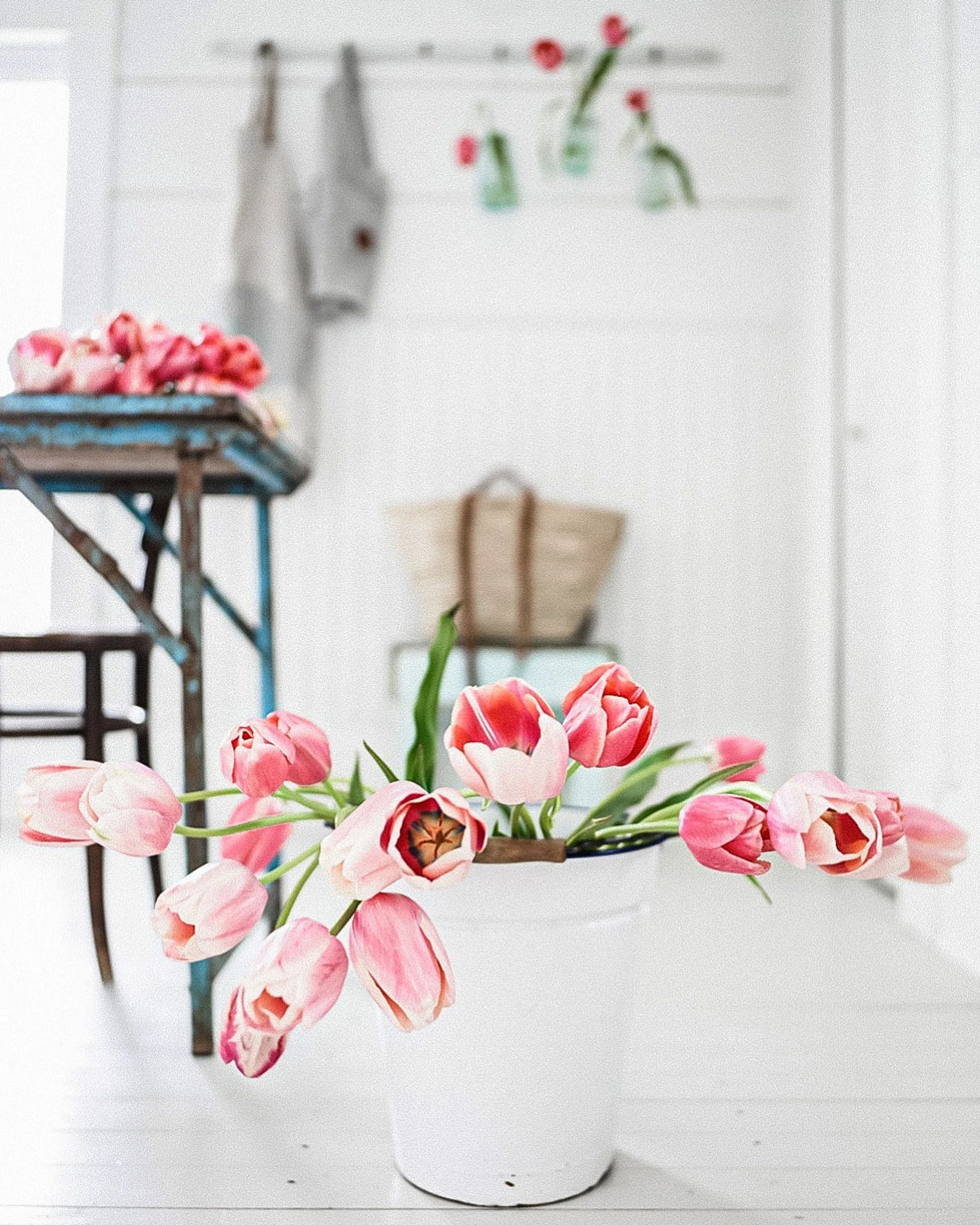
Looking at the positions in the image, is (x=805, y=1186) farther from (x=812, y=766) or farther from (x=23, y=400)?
(x=812, y=766)

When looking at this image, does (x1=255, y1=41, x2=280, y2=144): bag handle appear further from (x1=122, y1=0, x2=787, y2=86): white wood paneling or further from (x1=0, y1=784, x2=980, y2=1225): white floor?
(x1=0, y1=784, x2=980, y2=1225): white floor

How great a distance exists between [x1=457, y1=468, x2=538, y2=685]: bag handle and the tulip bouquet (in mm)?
1071

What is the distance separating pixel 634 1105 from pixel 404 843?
54cm

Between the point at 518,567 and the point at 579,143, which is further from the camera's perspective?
the point at 579,143

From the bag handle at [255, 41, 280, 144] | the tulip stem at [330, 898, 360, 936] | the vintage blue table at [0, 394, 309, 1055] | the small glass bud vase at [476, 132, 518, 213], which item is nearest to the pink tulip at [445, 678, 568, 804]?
the tulip stem at [330, 898, 360, 936]

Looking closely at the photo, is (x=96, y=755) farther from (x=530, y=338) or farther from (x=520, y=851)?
(x=530, y=338)

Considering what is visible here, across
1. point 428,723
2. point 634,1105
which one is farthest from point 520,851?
point 634,1105

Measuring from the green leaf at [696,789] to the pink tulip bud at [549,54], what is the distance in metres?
2.20

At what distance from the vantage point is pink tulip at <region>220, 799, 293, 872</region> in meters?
0.74

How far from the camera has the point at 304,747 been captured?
26.4 inches

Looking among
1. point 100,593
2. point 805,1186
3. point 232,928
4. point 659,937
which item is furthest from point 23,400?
point 100,593

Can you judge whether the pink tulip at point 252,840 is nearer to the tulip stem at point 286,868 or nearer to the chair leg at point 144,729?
the tulip stem at point 286,868

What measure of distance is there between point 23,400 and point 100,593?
156 centimetres

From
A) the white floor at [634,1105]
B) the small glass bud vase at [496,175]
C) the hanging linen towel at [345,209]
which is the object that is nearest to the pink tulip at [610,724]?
the white floor at [634,1105]
